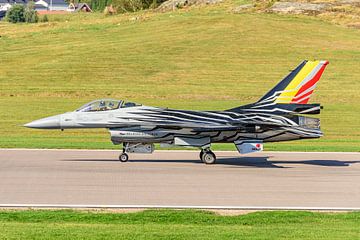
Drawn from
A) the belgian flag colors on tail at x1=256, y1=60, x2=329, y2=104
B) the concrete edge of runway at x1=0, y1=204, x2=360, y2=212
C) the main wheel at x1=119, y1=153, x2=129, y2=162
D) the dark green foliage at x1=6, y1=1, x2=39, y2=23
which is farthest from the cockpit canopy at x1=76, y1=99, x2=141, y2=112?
the dark green foliage at x1=6, y1=1, x2=39, y2=23

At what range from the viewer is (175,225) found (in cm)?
1504

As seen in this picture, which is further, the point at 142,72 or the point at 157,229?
the point at 142,72

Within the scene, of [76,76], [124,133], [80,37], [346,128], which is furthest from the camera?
[80,37]

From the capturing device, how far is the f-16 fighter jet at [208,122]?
24.5 meters

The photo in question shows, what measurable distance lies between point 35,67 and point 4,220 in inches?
1590

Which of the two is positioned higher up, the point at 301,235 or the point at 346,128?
the point at 301,235

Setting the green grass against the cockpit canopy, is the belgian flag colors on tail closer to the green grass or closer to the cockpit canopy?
the cockpit canopy

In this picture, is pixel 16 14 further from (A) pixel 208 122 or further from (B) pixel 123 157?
(A) pixel 208 122

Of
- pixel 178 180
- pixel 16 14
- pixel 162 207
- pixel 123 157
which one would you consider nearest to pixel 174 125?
pixel 123 157

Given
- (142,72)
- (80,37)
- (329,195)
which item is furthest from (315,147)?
(80,37)

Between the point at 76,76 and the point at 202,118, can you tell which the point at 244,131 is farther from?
the point at 76,76

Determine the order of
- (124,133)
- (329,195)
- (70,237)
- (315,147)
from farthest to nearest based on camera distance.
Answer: (315,147)
(124,133)
(329,195)
(70,237)

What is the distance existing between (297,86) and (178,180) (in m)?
5.70

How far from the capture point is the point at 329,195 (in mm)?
19562
